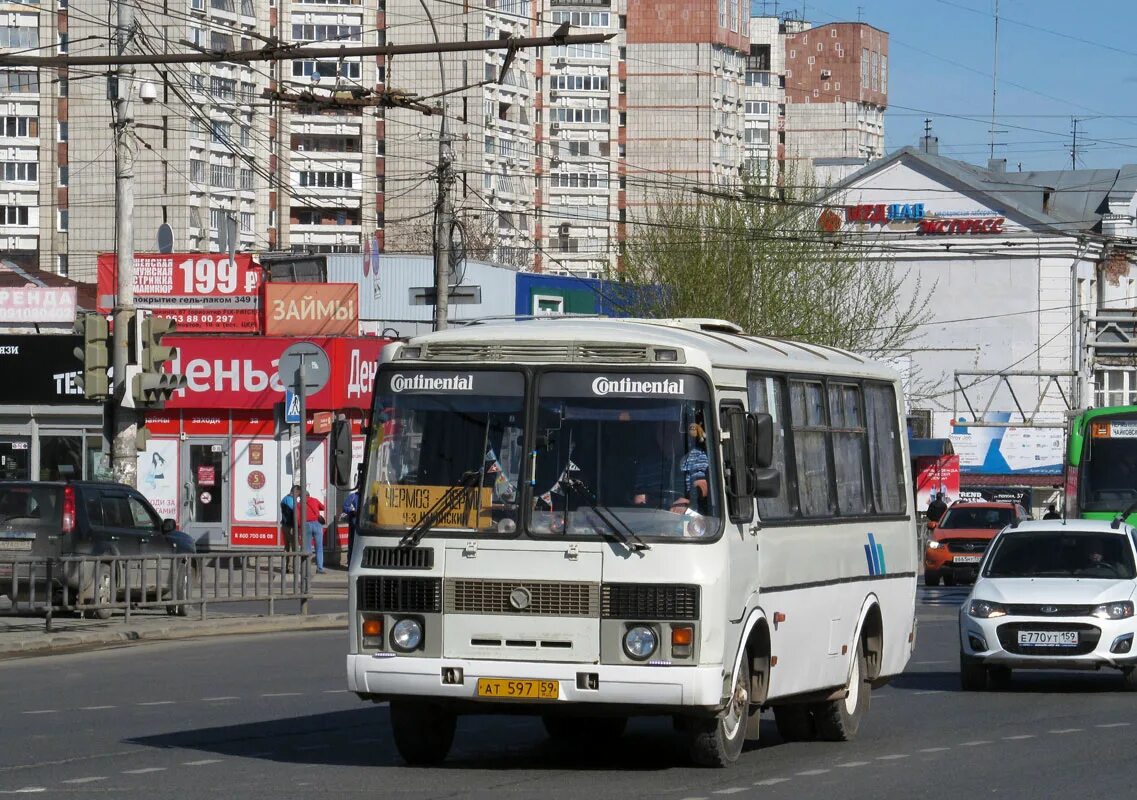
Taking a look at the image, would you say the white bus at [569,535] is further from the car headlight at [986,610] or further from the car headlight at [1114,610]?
the car headlight at [1114,610]

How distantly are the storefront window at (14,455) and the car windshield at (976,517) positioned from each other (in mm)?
18724

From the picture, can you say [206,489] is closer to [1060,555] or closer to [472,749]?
[1060,555]

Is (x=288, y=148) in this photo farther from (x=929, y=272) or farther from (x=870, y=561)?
(x=870, y=561)

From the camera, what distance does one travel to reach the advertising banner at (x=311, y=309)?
44844mm

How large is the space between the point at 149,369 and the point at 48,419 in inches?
741

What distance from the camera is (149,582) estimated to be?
76.6 feet

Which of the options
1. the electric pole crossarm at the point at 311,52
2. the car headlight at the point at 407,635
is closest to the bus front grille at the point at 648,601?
the car headlight at the point at 407,635

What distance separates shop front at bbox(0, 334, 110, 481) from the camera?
42562 mm

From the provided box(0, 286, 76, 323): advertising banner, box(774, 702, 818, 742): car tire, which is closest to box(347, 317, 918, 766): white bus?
box(774, 702, 818, 742): car tire

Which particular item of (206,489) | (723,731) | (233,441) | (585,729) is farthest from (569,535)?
(206,489)

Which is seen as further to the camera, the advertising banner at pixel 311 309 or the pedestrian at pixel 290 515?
the advertising banner at pixel 311 309

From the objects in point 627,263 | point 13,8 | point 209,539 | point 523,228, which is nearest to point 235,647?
point 209,539

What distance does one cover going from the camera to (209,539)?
4256cm

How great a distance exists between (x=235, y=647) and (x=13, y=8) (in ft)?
276
